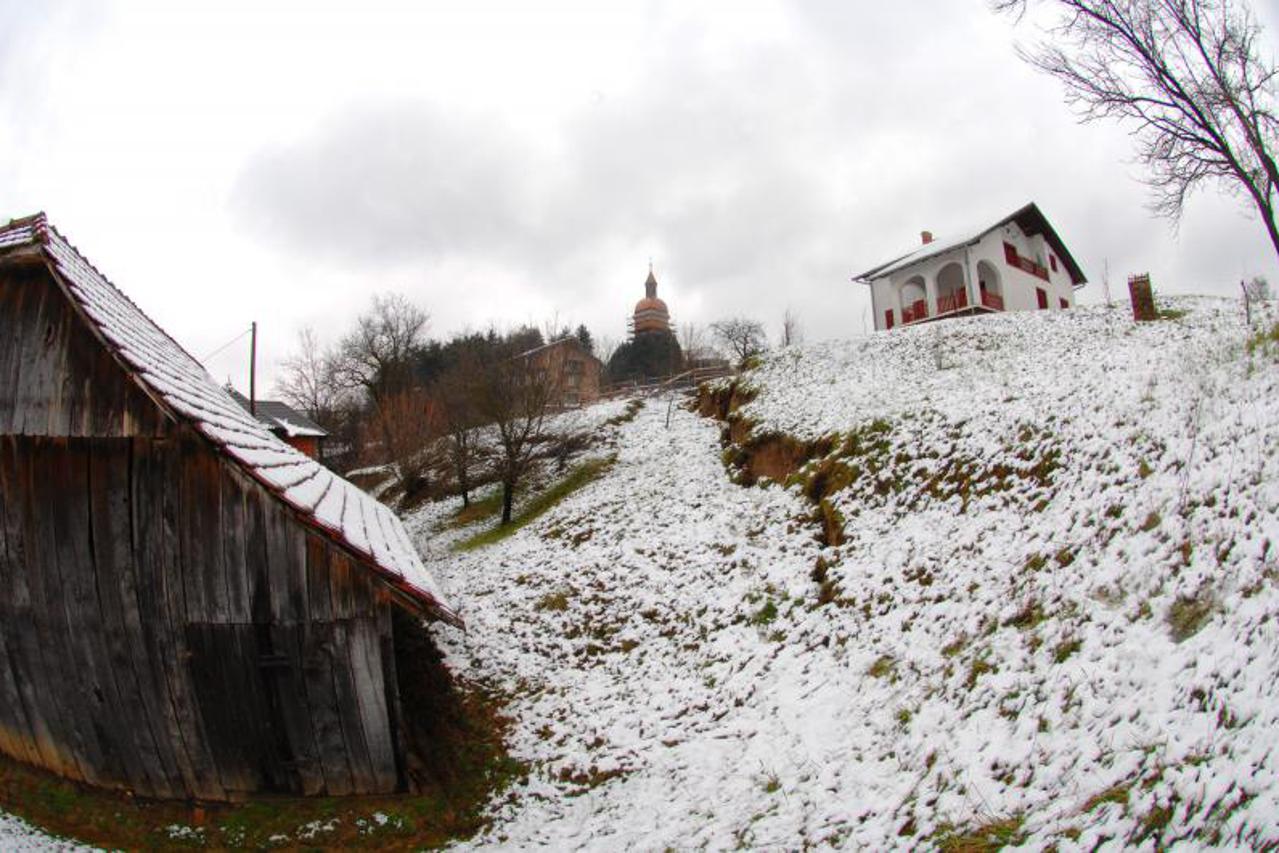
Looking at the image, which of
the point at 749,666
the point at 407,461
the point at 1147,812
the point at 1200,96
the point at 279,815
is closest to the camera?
the point at 1147,812

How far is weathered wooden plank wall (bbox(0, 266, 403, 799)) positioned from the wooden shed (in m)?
0.02

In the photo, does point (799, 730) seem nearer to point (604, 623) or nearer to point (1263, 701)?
point (1263, 701)

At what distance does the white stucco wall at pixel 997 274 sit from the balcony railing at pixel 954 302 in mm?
352

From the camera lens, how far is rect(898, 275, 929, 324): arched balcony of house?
3625 centimetres

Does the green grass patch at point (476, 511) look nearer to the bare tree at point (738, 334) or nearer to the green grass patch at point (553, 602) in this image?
the green grass patch at point (553, 602)

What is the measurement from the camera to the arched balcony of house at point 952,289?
34.5 metres

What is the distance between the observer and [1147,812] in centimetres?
376

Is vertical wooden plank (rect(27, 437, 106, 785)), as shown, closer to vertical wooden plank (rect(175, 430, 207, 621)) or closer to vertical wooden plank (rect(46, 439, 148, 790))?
vertical wooden plank (rect(46, 439, 148, 790))

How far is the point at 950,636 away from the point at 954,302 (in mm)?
32163

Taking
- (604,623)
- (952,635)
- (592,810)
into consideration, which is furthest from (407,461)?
(952,635)

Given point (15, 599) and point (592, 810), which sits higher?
point (15, 599)

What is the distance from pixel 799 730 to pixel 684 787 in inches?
59.8

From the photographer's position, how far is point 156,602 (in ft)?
22.0

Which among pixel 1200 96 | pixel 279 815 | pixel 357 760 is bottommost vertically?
pixel 279 815
